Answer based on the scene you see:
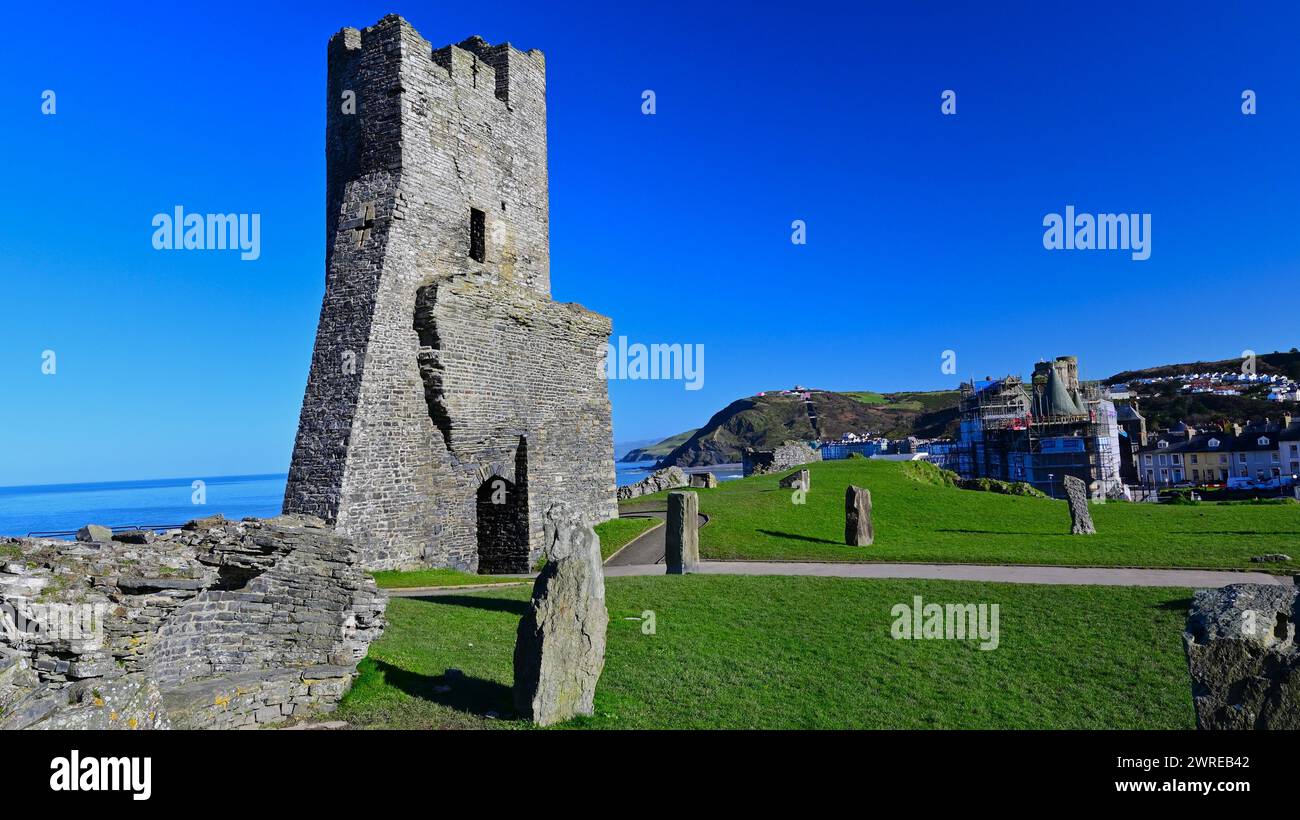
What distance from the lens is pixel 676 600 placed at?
525 inches

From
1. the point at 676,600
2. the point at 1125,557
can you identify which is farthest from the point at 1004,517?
the point at 676,600

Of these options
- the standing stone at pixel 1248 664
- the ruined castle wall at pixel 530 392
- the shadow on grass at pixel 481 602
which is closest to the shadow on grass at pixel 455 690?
the shadow on grass at pixel 481 602

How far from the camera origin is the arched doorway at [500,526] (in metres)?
20.2

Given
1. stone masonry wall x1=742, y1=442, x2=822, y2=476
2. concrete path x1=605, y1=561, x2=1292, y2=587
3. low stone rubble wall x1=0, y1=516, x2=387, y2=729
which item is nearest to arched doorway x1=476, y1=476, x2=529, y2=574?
concrete path x1=605, y1=561, x2=1292, y2=587

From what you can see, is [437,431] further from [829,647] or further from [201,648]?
[829,647]

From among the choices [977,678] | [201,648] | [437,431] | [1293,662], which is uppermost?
[437,431]

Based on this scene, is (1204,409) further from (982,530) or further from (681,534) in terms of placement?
(681,534)

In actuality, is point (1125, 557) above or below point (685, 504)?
below

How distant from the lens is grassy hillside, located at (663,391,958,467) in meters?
161

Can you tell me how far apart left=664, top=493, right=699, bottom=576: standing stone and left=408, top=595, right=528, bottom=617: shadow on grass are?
3872mm

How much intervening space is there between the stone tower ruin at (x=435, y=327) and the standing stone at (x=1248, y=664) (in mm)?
15353
